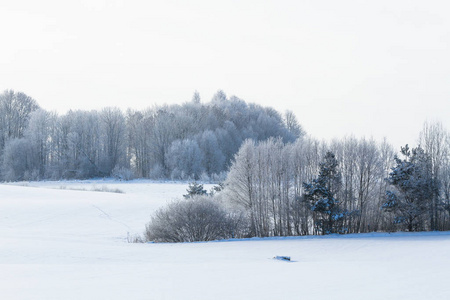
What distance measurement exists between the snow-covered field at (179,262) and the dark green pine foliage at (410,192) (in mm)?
1738

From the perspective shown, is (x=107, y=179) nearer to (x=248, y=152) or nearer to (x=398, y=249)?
(x=248, y=152)

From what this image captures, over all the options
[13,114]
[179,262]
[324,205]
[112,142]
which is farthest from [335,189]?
[13,114]

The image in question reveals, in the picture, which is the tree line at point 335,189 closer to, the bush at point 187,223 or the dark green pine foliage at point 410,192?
the dark green pine foliage at point 410,192

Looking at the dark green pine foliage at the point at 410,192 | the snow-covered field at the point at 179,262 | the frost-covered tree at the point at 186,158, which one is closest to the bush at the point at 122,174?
the frost-covered tree at the point at 186,158

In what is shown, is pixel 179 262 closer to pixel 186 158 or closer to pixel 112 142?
pixel 186 158

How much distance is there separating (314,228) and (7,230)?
1998 cm

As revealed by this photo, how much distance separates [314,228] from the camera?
32.0 meters

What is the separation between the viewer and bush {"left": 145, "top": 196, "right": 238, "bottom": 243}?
27.6 metres

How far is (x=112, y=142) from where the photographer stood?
70.4 m

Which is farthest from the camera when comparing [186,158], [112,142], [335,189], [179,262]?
[112,142]

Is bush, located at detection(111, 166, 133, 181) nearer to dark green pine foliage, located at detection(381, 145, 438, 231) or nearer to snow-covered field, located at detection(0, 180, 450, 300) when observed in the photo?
snow-covered field, located at detection(0, 180, 450, 300)

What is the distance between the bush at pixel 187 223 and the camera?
2758cm

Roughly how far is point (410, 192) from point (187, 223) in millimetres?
17497

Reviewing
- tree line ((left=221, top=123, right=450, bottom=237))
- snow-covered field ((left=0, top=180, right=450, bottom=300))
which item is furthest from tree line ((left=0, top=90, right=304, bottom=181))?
snow-covered field ((left=0, top=180, right=450, bottom=300))
